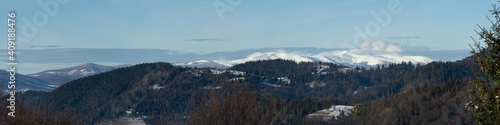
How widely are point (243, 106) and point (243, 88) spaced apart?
9.78ft

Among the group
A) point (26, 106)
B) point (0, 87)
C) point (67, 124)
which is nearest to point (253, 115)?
point (67, 124)

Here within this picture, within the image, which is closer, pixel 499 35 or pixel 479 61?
pixel 479 61

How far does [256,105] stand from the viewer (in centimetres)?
5197

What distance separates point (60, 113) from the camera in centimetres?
4403

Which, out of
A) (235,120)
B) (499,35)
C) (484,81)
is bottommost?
(235,120)

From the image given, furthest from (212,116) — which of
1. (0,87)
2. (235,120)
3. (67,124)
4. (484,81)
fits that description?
(484,81)

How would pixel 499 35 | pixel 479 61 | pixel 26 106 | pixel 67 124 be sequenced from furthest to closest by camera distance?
pixel 26 106 < pixel 67 124 < pixel 499 35 < pixel 479 61

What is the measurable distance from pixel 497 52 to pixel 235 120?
26.0m

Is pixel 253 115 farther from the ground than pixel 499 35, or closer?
closer

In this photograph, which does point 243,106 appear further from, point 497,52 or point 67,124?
point 497,52

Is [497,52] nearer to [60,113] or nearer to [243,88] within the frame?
[243,88]

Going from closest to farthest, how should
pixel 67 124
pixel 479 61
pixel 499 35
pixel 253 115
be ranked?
pixel 479 61, pixel 499 35, pixel 67 124, pixel 253 115

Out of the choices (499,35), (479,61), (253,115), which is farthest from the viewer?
(253,115)

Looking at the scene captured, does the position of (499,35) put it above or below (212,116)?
above
